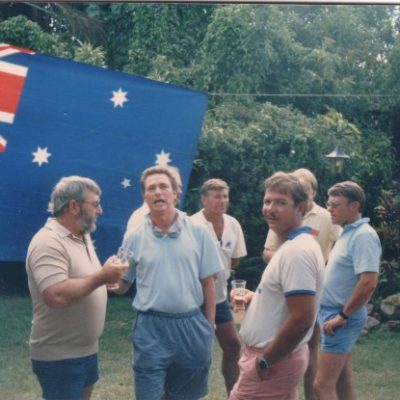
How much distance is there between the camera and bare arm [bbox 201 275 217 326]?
326 centimetres

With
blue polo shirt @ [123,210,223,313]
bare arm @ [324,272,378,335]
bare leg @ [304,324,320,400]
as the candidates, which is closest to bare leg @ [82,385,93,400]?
blue polo shirt @ [123,210,223,313]

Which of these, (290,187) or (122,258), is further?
(122,258)

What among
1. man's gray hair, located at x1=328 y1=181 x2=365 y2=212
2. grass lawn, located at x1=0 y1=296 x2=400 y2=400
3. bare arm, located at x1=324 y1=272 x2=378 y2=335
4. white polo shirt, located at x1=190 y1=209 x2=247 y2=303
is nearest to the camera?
bare arm, located at x1=324 y1=272 x2=378 y2=335

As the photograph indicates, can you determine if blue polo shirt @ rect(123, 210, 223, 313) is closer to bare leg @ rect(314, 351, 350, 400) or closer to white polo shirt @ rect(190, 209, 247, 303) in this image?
bare leg @ rect(314, 351, 350, 400)

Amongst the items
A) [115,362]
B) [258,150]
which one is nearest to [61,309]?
[115,362]

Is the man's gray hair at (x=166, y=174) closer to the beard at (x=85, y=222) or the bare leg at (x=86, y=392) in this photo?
the beard at (x=85, y=222)

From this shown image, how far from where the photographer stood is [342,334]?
3447 mm

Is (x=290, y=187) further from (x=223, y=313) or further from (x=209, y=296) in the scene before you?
(x=223, y=313)

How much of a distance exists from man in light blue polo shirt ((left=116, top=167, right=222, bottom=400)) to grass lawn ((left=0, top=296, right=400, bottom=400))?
→ 129cm

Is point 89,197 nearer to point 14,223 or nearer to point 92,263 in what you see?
point 92,263

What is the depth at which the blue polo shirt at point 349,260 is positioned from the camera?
134 inches

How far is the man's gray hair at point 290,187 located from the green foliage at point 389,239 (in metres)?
3.79

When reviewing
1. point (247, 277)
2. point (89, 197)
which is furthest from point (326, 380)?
point (247, 277)

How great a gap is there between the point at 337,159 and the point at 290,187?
3.85m
